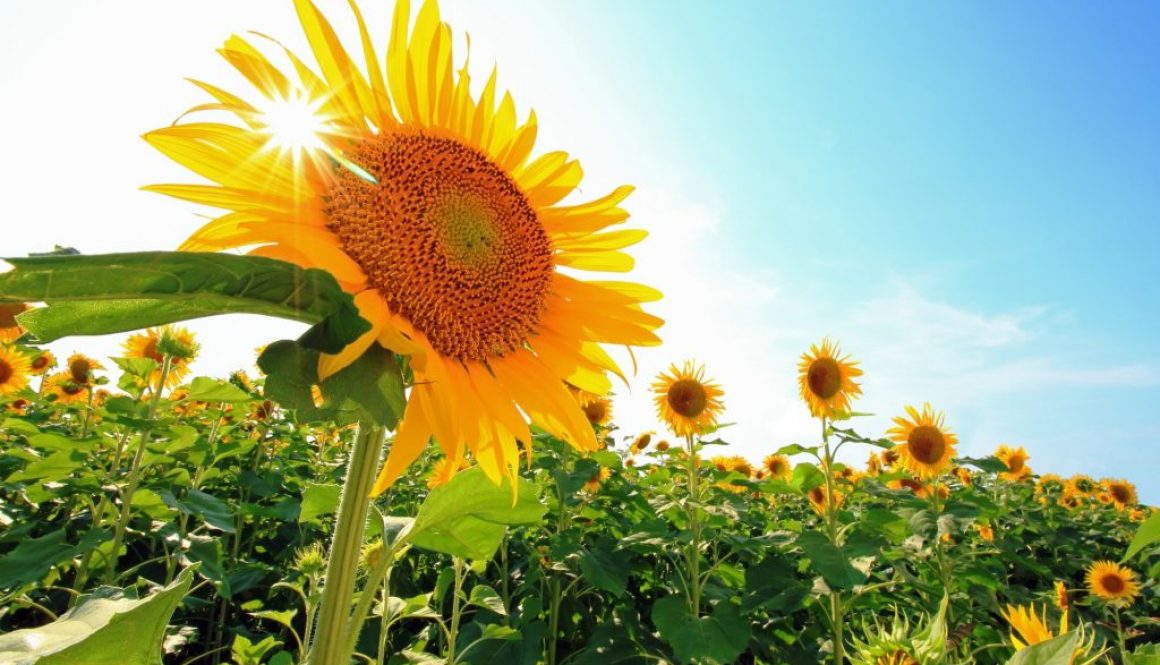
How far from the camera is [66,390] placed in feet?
24.2

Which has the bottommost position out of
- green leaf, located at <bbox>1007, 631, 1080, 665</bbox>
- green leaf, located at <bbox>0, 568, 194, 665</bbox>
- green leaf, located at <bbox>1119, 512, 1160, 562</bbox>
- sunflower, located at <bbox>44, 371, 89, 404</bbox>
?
green leaf, located at <bbox>0, 568, 194, 665</bbox>

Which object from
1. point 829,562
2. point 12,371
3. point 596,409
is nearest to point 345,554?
point 829,562

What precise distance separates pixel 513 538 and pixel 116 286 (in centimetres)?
482

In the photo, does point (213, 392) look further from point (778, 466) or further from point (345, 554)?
point (778, 466)

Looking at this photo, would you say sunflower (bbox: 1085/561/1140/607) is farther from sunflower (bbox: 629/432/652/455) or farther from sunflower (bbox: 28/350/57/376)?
sunflower (bbox: 28/350/57/376)

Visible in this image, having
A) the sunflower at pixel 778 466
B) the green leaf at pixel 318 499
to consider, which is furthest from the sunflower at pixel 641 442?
the green leaf at pixel 318 499

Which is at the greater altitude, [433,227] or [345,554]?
[433,227]

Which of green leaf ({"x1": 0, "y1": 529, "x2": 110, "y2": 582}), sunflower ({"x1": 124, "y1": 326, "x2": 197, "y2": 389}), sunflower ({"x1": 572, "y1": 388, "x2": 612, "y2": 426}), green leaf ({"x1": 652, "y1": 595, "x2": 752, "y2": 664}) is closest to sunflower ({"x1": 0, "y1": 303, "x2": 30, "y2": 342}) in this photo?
sunflower ({"x1": 124, "y1": 326, "x2": 197, "y2": 389})

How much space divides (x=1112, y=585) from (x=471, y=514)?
26.0 feet

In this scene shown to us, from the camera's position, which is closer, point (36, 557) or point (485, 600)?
point (36, 557)

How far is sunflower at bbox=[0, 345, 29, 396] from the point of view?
622 cm

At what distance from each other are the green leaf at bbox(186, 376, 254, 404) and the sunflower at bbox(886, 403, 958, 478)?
570 centimetres

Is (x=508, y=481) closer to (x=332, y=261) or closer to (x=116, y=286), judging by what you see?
(x=332, y=261)

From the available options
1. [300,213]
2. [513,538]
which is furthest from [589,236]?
[513,538]
